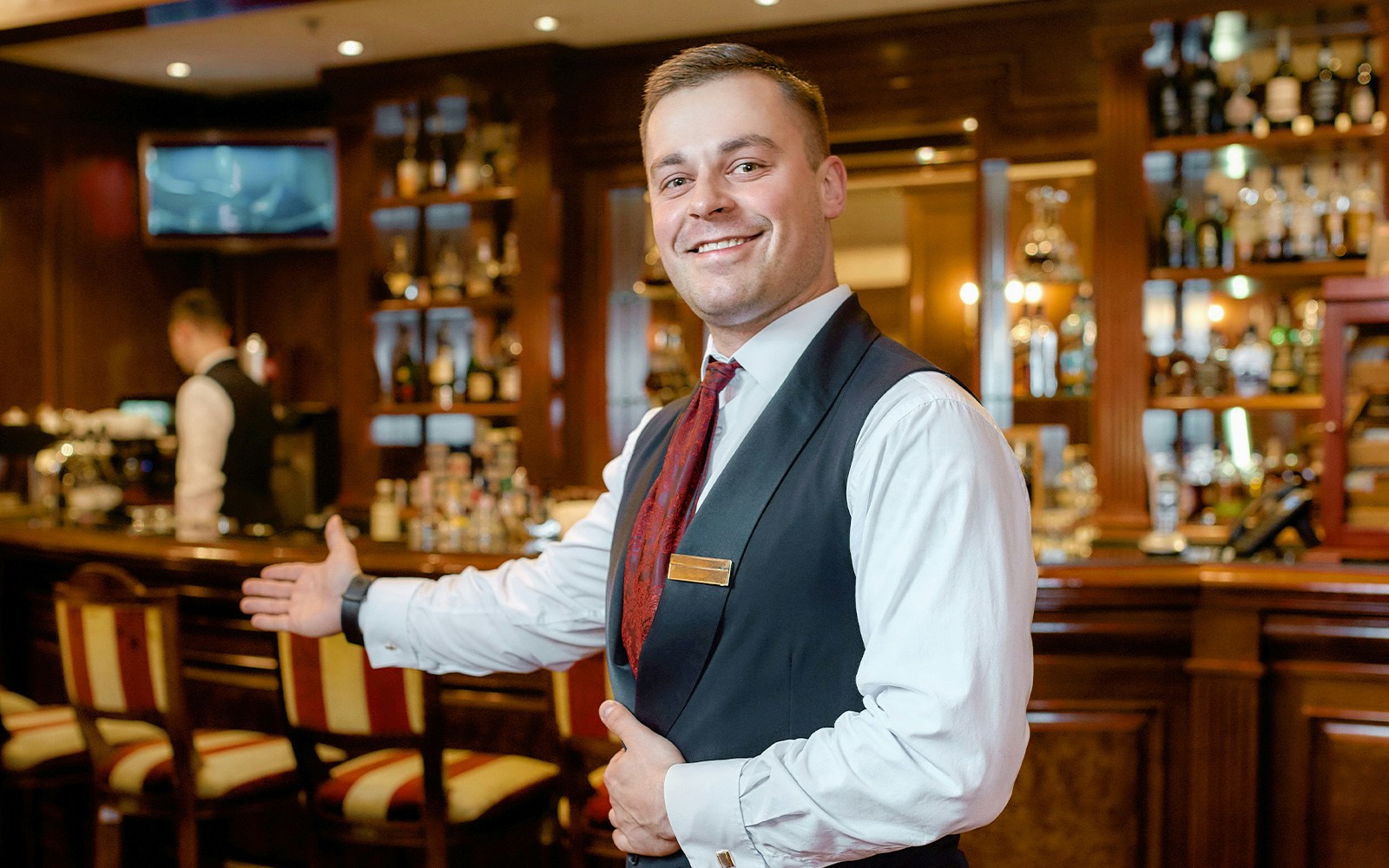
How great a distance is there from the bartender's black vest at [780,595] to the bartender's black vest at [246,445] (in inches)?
142

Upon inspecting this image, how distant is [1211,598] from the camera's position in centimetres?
239

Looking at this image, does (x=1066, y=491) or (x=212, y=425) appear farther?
(x=212, y=425)

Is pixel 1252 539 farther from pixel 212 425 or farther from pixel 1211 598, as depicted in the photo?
pixel 212 425

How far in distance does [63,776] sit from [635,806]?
222cm

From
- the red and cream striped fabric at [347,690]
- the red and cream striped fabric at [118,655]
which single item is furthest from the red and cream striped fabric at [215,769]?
the red and cream striped fabric at [347,690]

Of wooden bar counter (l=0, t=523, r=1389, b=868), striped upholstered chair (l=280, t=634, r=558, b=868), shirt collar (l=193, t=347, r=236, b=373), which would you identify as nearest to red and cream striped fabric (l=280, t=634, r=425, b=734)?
striped upholstered chair (l=280, t=634, r=558, b=868)

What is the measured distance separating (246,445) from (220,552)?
1.62m

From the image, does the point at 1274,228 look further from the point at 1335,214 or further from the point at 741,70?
the point at 741,70

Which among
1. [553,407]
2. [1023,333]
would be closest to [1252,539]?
[1023,333]

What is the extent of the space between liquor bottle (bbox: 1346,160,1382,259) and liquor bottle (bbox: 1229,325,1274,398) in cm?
42

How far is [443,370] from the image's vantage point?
5.59 metres

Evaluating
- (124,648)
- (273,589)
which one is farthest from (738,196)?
(124,648)

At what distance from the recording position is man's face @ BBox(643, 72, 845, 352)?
1.21 metres

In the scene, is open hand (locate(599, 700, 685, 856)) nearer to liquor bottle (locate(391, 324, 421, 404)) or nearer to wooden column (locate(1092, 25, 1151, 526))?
wooden column (locate(1092, 25, 1151, 526))
